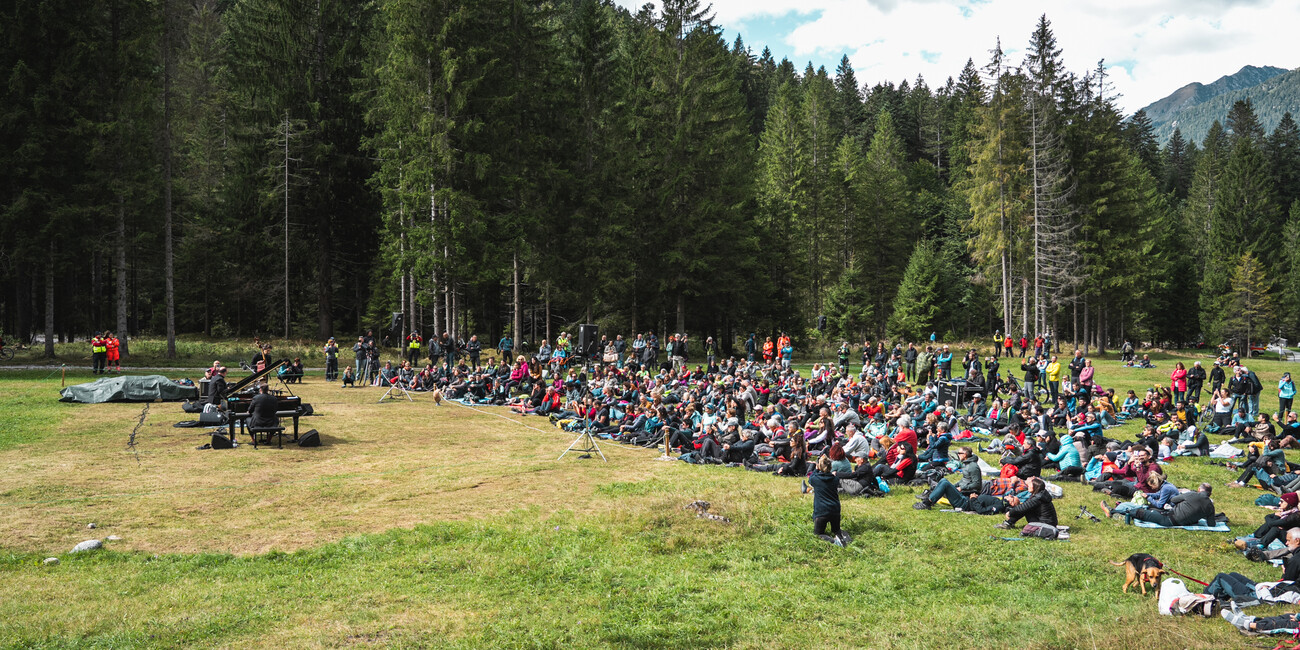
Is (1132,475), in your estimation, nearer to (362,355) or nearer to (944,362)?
(944,362)

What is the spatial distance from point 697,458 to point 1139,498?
8.42 metres

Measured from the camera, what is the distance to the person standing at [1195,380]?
69.8 feet

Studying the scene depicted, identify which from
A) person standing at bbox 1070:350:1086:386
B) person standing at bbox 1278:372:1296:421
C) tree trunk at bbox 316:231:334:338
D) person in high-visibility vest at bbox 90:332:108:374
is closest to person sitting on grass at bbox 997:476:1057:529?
person standing at bbox 1278:372:1296:421

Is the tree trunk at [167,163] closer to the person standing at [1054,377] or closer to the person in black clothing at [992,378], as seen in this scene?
the person in black clothing at [992,378]

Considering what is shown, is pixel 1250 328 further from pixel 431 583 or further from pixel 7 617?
pixel 7 617

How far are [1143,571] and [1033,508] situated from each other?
2.33 meters

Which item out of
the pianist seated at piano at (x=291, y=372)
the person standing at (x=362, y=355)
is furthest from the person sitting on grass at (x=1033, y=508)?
the pianist seated at piano at (x=291, y=372)

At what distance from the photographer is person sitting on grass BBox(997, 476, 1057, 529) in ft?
35.4

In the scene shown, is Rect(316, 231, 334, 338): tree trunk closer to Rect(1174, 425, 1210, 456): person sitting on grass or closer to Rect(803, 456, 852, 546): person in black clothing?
Rect(803, 456, 852, 546): person in black clothing

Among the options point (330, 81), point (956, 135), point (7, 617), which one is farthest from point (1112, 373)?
point (956, 135)

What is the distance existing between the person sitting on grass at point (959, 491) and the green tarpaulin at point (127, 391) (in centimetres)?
2119

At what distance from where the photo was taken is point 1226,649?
700 centimetres

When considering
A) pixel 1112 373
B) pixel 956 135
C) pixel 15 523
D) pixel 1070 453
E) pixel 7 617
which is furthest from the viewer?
pixel 956 135

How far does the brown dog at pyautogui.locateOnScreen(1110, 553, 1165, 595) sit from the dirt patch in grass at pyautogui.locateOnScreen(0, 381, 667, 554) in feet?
24.5
